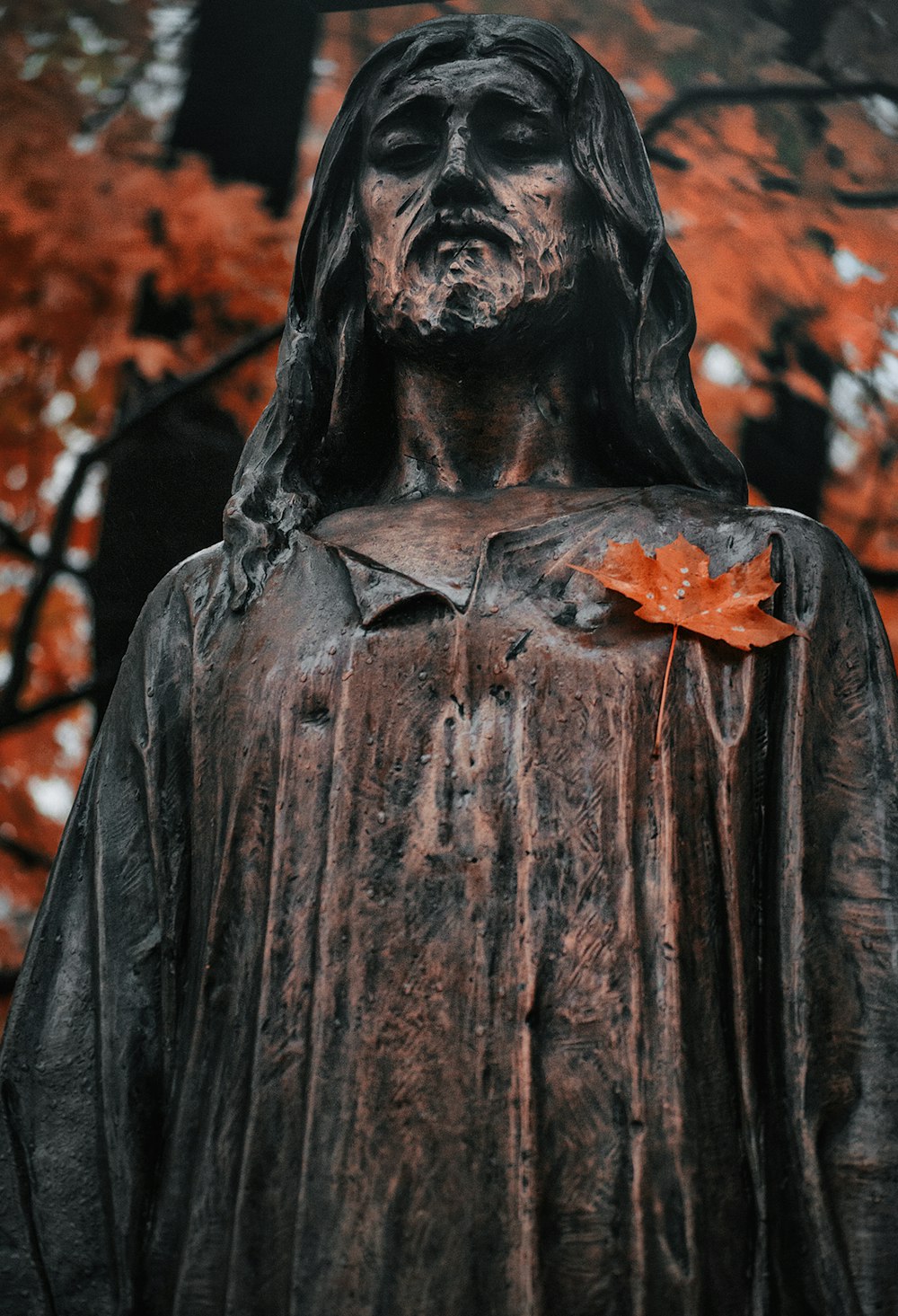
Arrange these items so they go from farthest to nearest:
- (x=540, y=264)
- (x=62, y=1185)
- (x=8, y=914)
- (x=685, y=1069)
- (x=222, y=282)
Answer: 1. (x=222, y=282)
2. (x=8, y=914)
3. (x=540, y=264)
4. (x=62, y=1185)
5. (x=685, y=1069)

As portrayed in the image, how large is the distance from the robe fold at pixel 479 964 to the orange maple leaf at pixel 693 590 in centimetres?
2

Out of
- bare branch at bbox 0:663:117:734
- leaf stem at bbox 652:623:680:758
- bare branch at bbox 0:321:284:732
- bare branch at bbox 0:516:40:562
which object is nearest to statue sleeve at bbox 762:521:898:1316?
leaf stem at bbox 652:623:680:758

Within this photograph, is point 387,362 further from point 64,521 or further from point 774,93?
point 774,93

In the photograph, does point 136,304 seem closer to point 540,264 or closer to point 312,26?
point 312,26

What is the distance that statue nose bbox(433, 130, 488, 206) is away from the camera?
286cm

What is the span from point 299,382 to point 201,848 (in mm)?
746

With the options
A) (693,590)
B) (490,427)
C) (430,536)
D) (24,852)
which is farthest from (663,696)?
(24,852)

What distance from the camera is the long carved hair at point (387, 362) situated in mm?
2961

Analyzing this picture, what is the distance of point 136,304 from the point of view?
16.0 feet

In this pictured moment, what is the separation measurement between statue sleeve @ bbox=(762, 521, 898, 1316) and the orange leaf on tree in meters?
0.05

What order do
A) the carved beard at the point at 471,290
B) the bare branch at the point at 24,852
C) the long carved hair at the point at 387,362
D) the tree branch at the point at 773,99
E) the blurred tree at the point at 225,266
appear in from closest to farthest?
the carved beard at the point at 471,290, the long carved hair at the point at 387,362, the bare branch at the point at 24,852, the blurred tree at the point at 225,266, the tree branch at the point at 773,99

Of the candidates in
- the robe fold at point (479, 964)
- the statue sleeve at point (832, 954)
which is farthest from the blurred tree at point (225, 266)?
the statue sleeve at point (832, 954)

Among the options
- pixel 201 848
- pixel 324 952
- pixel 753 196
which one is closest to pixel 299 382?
pixel 201 848

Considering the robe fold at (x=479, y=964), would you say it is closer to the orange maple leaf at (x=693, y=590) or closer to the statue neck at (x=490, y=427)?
the orange maple leaf at (x=693, y=590)
